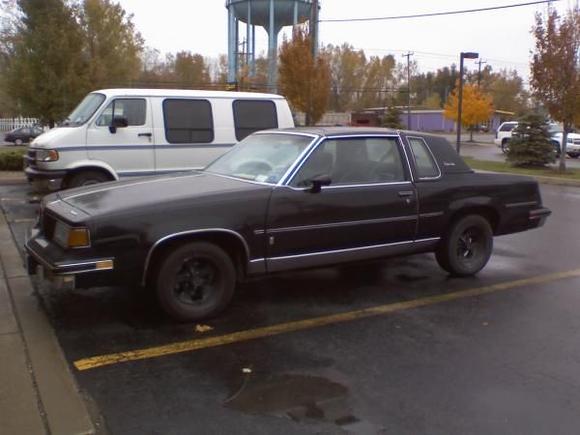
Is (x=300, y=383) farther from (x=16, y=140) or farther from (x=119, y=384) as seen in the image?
(x=16, y=140)

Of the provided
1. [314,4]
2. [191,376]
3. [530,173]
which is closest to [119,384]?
[191,376]

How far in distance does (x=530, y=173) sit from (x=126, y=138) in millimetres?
15039

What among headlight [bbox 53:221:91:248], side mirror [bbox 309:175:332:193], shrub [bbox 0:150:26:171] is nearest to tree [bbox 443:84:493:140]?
shrub [bbox 0:150:26:171]

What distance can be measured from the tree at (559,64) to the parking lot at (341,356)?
47.1 feet

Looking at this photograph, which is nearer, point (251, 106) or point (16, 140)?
point (251, 106)

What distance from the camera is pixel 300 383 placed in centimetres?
393

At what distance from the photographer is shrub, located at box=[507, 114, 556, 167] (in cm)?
2247

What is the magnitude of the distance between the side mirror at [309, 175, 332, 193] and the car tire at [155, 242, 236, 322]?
996mm

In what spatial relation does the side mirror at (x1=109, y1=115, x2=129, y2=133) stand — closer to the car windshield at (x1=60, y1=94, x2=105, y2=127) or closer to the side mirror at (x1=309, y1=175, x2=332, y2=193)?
the car windshield at (x1=60, y1=94, x2=105, y2=127)

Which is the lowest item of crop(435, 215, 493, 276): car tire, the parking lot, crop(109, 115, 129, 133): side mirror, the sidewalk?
the parking lot

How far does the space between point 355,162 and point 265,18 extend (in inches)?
1424

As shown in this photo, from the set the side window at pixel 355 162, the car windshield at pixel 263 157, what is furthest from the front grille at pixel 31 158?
the side window at pixel 355 162

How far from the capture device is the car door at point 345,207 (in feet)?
17.3

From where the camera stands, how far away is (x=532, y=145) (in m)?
22.5
